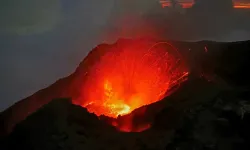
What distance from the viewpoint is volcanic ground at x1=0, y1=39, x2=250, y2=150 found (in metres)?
12.4

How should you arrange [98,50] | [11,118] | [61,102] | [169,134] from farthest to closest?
[98,50], [11,118], [61,102], [169,134]

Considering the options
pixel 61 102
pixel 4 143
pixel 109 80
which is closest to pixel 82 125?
pixel 61 102

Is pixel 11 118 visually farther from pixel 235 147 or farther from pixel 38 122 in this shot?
pixel 235 147

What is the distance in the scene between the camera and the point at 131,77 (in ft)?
62.8

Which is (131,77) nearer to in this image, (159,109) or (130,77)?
(130,77)

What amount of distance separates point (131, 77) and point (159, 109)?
5689 mm

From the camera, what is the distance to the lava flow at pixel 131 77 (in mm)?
16909

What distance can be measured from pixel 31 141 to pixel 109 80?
7198mm

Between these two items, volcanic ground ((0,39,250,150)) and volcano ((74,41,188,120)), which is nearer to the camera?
volcanic ground ((0,39,250,150))

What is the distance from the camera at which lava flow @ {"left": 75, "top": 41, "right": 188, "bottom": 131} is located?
55.5 feet

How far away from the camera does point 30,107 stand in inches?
763

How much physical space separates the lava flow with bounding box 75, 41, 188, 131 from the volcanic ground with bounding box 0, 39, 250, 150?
0.18ft

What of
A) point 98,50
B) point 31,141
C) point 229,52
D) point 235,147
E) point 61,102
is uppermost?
point 98,50

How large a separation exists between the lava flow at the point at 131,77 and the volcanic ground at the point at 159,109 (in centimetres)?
5
